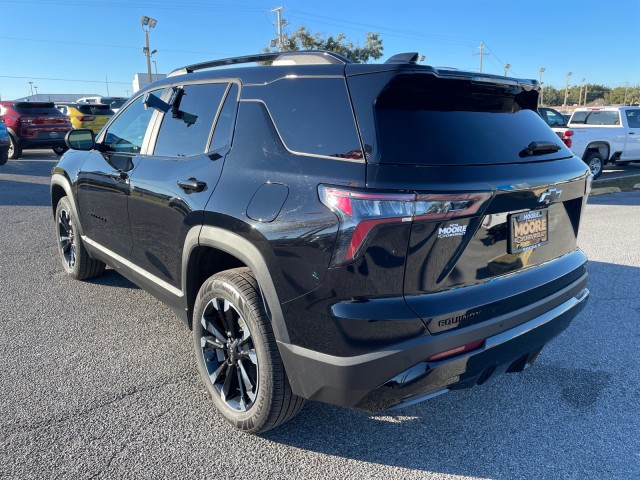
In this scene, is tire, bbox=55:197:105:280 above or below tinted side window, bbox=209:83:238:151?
below

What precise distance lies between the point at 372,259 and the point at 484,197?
0.57 meters

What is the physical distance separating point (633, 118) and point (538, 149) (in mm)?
13688

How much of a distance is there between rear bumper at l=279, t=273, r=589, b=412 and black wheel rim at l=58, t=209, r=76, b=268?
345 centimetres

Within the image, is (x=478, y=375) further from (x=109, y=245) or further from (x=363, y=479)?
(x=109, y=245)

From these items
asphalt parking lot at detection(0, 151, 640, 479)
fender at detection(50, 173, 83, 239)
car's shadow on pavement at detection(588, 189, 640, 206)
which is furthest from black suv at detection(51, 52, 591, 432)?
car's shadow on pavement at detection(588, 189, 640, 206)

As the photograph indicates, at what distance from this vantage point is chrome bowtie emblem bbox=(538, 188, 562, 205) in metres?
2.45

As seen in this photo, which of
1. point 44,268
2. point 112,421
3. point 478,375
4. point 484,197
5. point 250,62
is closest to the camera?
point 484,197

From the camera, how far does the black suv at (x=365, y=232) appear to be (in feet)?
6.77

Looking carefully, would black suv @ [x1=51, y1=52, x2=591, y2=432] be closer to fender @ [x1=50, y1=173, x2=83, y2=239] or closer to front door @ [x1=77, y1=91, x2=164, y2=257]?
front door @ [x1=77, y1=91, x2=164, y2=257]

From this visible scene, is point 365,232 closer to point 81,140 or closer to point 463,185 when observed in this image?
point 463,185

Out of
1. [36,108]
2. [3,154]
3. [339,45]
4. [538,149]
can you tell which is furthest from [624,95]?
[538,149]

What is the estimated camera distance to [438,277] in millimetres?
2135

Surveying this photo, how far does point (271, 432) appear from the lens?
272cm

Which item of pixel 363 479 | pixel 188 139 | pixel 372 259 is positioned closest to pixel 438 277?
pixel 372 259
